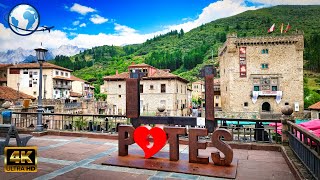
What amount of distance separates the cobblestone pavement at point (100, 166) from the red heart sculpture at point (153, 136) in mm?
844

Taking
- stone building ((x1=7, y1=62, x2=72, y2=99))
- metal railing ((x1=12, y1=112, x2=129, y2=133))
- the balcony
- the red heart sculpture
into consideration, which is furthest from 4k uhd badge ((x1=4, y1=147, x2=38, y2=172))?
the balcony

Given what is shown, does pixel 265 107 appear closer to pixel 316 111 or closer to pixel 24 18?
pixel 316 111

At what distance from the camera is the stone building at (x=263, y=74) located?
40344mm

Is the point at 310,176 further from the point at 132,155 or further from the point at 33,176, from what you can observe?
the point at 33,176

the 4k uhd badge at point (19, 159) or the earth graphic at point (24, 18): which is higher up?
the earth graphic at point (24, 18)

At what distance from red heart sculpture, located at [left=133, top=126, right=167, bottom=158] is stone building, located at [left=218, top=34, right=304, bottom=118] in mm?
36007

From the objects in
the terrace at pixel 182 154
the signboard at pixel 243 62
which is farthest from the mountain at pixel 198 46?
the terrace at pixel 182 154

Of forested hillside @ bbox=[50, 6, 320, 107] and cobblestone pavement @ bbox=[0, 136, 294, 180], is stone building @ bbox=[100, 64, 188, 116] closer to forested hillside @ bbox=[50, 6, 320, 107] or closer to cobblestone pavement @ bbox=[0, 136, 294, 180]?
cobblestone pavement @ bbox=[0, 136, 294, 180]

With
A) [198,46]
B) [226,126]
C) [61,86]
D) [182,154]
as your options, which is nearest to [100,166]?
[182,154]

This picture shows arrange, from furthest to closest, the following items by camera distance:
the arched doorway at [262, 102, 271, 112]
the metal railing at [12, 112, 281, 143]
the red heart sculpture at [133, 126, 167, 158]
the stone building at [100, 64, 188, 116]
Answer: the arched doorway at [262, 102, 271, 112]
the stone building at [100, 64, 188, 116]
the metal railing at [12, 112, 281, 143]
the red heart sculpture at [133, 126, 167, 158]

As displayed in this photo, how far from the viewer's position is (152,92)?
38.5 m

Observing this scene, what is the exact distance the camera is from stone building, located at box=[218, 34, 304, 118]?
40.3m

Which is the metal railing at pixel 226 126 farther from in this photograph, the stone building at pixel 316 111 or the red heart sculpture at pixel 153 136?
the stone building at pixel 316 111

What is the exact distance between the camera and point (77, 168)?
5.56m
